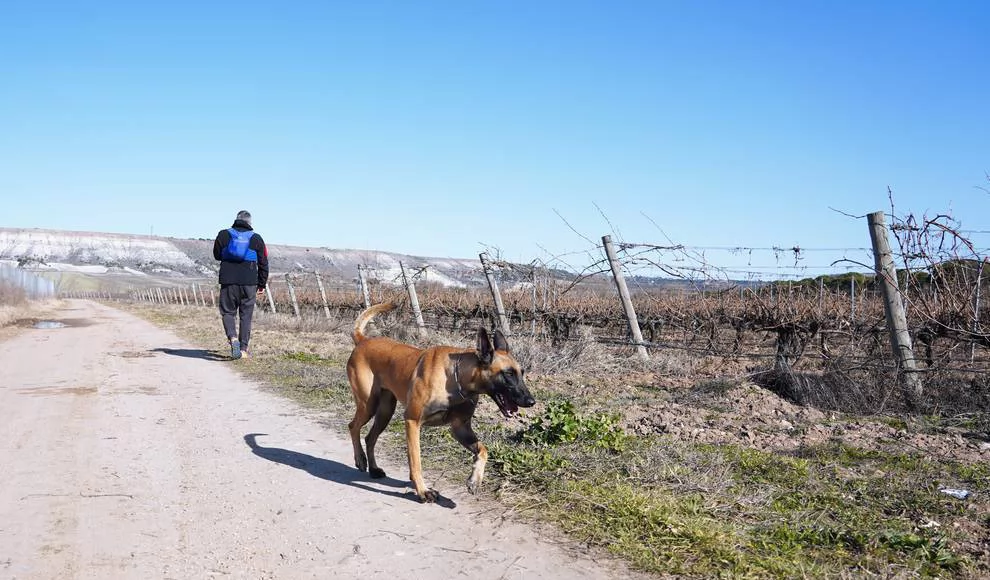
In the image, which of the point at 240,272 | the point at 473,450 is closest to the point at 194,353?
the point at 240,272

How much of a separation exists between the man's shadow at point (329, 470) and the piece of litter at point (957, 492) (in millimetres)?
3068

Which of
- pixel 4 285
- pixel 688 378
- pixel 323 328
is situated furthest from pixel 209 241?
pixel 688 378

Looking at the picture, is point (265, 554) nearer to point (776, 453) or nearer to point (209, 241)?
point (776, 453)

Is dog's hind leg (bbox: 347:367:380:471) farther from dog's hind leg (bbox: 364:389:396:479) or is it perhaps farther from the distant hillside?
the distant hillside

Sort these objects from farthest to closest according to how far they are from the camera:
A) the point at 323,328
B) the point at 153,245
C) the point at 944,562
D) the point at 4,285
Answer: the point at 153,245 → the point at 4,285 → the point at 323,328 → the point at 944,562

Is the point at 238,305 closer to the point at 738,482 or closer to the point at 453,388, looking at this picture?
the point at 453,388

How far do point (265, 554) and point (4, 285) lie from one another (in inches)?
1594

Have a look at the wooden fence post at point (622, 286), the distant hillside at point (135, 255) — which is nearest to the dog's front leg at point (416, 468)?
the wooden fence post at point (622, 286)

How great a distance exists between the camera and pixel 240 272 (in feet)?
39.8

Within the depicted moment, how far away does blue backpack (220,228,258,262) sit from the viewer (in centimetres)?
1189

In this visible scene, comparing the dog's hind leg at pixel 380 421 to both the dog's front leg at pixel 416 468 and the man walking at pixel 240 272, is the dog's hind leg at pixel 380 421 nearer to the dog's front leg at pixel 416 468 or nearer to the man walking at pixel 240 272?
the dog's front leg at pixel 416 468

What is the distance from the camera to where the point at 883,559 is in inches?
131

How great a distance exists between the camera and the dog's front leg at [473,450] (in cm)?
445

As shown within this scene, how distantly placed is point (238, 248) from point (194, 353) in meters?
2.89
